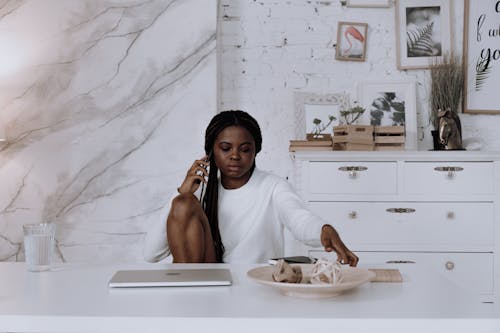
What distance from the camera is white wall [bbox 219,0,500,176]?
11.0 feet

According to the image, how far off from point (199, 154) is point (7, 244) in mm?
1133

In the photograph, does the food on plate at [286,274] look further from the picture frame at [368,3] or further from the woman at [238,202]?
the picture frame at [368,3]

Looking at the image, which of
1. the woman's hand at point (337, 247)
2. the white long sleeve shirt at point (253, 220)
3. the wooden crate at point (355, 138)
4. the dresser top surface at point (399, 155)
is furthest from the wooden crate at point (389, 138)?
the woman's hand at point (337, 247)

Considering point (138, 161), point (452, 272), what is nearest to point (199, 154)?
point (138, 161)

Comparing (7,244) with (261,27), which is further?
(261,27)

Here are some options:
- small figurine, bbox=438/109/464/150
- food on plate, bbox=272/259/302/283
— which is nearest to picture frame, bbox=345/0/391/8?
small figurine, bbox=438/109/464/150

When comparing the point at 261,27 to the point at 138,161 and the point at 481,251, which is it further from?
the point at 481,251

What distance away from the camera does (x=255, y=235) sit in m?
2.26

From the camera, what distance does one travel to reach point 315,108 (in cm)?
332

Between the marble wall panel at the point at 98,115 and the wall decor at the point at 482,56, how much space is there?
1465 millimetres

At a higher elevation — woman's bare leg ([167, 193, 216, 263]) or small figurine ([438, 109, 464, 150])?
small figurine ([438, 109, 464, 150])

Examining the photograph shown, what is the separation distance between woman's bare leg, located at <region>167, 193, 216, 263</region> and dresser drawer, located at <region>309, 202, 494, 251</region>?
105cm

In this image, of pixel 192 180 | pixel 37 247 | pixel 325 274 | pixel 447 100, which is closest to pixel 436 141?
pixel 447 100

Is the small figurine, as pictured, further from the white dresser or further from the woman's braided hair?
the woman's braided hair
